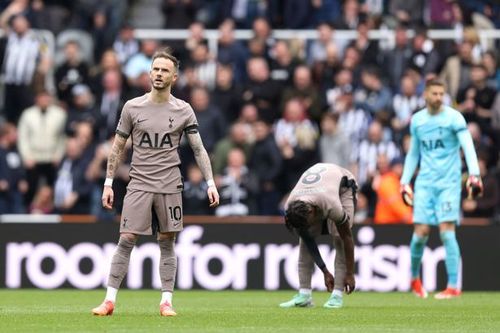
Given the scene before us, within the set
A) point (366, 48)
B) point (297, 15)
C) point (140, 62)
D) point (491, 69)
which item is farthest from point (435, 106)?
point (297, 15)

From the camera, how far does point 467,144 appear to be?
54.1 ft

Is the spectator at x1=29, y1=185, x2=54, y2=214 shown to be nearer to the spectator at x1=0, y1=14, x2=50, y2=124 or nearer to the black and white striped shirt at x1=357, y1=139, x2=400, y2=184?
the spectator at x1=0, y1=14, x2=50, y2=124

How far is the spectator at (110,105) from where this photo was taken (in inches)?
923

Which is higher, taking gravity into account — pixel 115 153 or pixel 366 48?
pixel 366 48

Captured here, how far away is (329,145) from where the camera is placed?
73.3 ft

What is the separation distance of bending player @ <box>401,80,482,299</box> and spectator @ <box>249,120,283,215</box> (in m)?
5.33

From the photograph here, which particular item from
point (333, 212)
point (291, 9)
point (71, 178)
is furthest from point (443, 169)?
point (291, 9)

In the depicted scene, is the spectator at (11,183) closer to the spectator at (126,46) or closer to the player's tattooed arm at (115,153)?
the spectator at (126,46)

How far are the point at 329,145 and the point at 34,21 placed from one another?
6.10 m

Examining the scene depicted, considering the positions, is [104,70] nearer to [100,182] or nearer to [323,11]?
[100,182]

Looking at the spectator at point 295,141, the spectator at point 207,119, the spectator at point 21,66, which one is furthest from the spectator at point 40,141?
the spectator at point 295,141

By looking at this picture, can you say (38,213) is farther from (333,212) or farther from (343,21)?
(333,212)

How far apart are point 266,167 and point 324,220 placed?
309 inches

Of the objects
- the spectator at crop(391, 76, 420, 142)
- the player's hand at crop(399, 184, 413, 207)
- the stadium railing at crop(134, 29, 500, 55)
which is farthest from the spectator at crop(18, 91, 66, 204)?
the player's hand at crop(399, 184, 413, 207)
